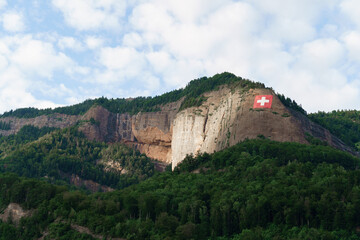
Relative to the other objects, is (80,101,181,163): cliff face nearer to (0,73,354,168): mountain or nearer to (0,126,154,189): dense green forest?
(0,73,354,168): mountain

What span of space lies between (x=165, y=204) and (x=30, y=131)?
11115cm

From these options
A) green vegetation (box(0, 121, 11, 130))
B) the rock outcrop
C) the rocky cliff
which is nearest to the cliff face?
the rocky cliff

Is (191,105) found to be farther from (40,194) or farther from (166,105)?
(40,194)

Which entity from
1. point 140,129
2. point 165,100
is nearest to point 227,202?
point 140,129

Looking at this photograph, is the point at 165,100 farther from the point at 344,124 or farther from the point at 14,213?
the point at 14,213

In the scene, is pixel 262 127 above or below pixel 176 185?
above

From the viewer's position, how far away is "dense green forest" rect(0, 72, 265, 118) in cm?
14975

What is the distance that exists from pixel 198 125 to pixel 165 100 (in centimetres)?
3483

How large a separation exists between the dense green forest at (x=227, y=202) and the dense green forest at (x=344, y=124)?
4062 cm

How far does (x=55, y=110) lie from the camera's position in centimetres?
19250

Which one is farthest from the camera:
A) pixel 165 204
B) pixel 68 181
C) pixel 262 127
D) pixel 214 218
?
pixel 68 181

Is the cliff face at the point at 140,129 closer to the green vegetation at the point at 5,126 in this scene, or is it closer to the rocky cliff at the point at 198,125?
the rocky cliff at the point at 198,125

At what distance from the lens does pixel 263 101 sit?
121312mm

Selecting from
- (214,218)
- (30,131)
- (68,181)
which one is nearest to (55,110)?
(30,131)
